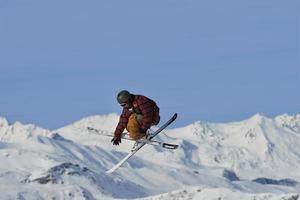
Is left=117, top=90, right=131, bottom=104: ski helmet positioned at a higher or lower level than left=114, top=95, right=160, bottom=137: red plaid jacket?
higher

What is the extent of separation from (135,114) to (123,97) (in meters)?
0.81

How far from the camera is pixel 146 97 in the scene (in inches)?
1042

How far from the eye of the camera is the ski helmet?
26.4 meters

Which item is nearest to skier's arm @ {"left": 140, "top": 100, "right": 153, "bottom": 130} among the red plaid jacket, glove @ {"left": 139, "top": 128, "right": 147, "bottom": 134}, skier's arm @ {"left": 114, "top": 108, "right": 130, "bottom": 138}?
the red plaid jacket

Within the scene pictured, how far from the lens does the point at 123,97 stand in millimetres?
26484

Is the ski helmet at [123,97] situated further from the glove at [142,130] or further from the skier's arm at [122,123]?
the glove at [142,130]

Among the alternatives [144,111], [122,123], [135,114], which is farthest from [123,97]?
[122,123]

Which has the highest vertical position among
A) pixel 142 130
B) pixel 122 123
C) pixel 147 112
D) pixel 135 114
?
pixel 147 112

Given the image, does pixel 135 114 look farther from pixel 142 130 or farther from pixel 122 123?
pixel 142 130

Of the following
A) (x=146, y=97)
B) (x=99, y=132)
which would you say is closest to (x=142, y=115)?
(x=146, y=97)

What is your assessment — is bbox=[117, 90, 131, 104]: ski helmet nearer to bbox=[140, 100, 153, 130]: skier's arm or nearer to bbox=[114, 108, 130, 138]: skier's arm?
bbox=[140, 100, 153, 130]: skier's arm

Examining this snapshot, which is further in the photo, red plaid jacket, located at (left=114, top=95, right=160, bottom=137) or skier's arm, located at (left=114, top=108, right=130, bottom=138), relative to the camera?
skier's arm, located at (left=114, top=108, right=130, bottom=138)

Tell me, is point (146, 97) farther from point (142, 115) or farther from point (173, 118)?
point (173, 118)

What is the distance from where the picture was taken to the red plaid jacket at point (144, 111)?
26562 millimetres
